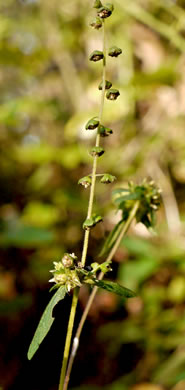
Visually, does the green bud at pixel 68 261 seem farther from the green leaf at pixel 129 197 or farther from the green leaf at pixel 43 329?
the green leaf at pixel 129 197

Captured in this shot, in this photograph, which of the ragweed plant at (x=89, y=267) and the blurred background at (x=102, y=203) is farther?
the blurred background at (x=102, y=203)

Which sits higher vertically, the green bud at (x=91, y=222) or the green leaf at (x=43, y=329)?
the green bud at (x=91, y=222)

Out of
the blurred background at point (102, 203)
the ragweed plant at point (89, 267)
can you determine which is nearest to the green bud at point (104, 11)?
the ragweed plant at point (89, 267)

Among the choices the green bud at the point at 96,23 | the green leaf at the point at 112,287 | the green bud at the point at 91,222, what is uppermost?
the green bud at the point at 96,23

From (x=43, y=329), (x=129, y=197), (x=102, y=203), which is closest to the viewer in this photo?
(x=43, y=329)

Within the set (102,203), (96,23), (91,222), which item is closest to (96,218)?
(91,222)

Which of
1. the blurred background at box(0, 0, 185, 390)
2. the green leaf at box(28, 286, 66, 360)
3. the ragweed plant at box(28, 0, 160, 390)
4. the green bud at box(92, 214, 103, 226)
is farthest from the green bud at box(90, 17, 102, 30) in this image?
the blurred background at box(0, 0, 185, 390)

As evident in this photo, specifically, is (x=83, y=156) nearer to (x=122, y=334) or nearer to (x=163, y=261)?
(x=163, y=261)

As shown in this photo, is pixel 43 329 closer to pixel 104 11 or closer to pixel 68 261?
pixel 68 261
